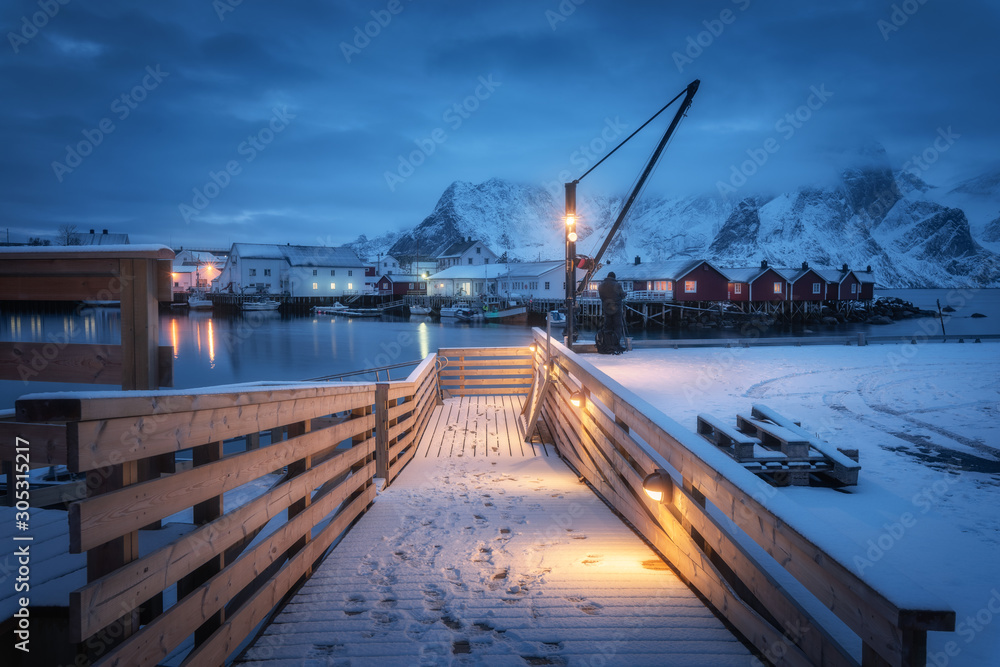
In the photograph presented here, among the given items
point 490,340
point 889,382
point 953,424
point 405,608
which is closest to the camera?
point 405,608

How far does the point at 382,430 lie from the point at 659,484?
328 cm

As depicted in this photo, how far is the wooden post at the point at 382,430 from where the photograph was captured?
6000 millimetres

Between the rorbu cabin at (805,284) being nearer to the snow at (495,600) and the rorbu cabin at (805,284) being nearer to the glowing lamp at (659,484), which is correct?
the snow at (495,600)

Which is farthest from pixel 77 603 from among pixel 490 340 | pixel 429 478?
pixel 490 340

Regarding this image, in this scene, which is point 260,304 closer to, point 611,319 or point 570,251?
point 611,319

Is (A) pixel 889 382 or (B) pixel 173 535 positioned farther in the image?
(A) pixel 889 382

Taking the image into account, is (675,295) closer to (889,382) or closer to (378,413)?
(889,382)

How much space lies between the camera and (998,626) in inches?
140

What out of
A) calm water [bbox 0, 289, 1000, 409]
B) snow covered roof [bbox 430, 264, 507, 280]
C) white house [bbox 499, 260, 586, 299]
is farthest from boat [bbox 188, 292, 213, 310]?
white house [bbox 499, 260, 586, 299]

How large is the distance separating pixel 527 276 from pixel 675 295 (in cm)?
1627

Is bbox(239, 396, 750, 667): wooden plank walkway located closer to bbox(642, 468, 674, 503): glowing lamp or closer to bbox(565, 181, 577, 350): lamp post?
bbox(642, 468, 674, 503): glowing lamp

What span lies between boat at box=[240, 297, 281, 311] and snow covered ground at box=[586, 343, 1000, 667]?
210ft

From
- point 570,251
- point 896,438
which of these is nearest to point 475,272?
point 570,251

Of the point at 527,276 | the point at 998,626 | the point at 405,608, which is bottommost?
the point at 998,626
